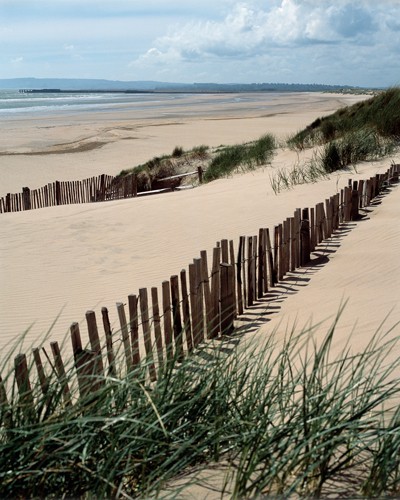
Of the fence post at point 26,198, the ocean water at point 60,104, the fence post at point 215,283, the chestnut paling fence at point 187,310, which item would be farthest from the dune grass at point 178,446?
the ocean water at point 60,104

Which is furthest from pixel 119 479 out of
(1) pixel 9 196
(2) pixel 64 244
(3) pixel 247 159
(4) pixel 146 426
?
(3) pixel 247 159

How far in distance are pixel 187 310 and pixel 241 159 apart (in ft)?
41.6

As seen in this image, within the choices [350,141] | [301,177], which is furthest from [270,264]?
[350,141]

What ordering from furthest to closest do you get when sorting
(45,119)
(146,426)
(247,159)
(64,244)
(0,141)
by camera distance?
(45,119) → (0,141) → (247,159) → (64,244) → (146,426)

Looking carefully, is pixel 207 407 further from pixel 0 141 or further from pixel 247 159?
pixel 0 141

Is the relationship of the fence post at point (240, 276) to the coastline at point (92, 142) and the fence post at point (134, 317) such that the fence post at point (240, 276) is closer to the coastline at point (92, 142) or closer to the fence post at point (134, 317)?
the fence post at point (134, 317)

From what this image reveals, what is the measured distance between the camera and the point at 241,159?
57.5ft

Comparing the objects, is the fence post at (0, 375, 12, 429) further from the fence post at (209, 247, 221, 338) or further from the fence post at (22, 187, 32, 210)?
the fence post at (22, 187, 32, 210)

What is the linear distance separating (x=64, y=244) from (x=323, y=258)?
13.5ft

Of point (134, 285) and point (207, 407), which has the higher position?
point (207, 407)

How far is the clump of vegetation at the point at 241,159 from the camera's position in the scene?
16641mm

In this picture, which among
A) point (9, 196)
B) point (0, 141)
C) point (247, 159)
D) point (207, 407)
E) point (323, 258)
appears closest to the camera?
point (207, 407)

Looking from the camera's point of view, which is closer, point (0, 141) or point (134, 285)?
point (134, 285)

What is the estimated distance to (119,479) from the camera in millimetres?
2561
